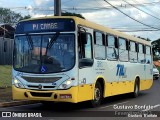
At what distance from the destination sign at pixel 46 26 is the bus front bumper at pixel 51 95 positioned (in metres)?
2.07

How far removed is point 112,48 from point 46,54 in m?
4.22

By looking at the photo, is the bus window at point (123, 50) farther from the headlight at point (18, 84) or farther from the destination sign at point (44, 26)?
the headlight at point (18, 84)

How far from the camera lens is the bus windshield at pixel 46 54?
1303cm

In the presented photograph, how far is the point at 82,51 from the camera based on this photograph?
13.5 metres

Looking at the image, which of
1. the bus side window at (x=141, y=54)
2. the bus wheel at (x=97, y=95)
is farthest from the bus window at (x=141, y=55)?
the bus wheel at (x=97, y=95)

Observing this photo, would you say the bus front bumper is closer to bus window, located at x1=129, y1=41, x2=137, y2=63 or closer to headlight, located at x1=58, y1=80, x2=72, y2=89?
headlight, located at x1=58, y1=80, x2=72, y2=89

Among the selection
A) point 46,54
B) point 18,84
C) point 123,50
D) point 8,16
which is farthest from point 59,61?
point 8,16

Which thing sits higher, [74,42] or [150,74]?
[74,42]

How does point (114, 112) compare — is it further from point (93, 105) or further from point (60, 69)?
point (60, 69)

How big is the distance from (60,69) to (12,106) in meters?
3.28

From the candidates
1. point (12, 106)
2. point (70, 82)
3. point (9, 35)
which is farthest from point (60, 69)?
point (9, 35)

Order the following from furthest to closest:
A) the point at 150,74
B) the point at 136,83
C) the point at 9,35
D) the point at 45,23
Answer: the point at 9,35, the point at 150,74, the point at 136,83, the point at 45,23

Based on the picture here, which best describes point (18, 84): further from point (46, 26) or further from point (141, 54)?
point (141, 54)

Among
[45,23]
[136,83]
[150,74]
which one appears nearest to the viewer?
[45,23]
